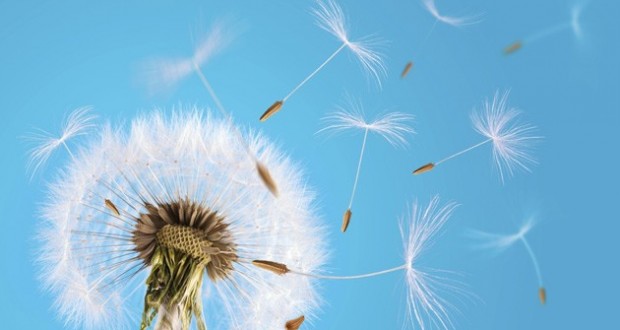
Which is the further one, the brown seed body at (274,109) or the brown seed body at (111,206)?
the brown seed body at (111,206)

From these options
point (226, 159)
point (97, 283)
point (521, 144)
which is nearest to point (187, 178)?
point (226, 159)

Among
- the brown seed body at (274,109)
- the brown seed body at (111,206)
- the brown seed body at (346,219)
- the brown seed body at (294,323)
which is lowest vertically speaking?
the brown seed body at (294,323)

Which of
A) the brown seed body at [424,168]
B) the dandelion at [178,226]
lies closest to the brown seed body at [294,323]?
the dandelion at [178,226]

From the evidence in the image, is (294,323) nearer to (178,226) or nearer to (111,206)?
(178,226)

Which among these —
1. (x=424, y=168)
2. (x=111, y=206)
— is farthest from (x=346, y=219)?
(x=111, y=206)

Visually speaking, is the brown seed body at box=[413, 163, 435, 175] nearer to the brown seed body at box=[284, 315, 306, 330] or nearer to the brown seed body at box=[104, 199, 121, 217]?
the brown seed body at box=[284, 315, 306, 330]

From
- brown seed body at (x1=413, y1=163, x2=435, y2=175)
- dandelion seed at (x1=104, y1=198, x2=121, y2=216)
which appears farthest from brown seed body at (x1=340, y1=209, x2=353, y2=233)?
dandelion seed at (x1=104, y1=198, x2=121, y2=216)

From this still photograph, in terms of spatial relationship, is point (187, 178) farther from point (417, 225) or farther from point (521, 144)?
point (521, 144)

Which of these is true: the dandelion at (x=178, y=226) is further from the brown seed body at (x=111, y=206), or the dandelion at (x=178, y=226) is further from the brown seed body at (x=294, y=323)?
the brown seed body at (x=294, y=323)
